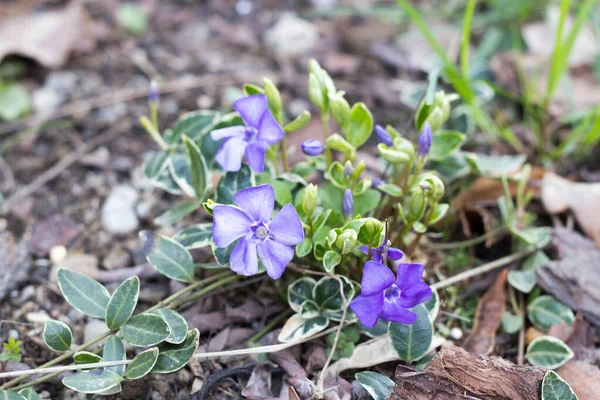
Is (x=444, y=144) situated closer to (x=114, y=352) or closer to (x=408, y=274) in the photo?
(x=408, y=274)

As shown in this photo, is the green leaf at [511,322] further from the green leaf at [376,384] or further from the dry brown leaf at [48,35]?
the dry brown leaf at [48,35]

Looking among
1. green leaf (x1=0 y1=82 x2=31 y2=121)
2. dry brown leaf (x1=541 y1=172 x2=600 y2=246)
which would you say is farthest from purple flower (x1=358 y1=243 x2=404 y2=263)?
green leaf (x1=0 y1=82 x2=31 y2=121)

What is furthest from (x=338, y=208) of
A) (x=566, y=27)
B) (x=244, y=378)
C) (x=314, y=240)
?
(x=566, y=27)

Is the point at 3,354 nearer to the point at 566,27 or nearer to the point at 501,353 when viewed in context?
the point at 501,353

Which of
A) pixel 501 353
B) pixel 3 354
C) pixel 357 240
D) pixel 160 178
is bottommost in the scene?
pixel 501 353

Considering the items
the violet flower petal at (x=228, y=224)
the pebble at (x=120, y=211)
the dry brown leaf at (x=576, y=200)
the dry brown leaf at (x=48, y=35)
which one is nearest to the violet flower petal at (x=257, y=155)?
the violet flower petal at (x=228, y=224)

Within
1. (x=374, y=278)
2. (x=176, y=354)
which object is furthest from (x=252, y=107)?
(x=176, y=354)
